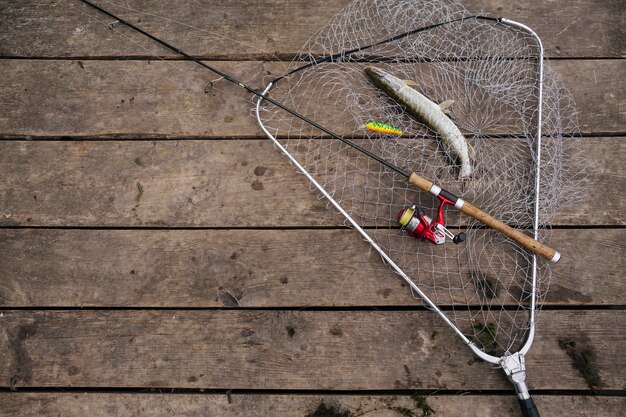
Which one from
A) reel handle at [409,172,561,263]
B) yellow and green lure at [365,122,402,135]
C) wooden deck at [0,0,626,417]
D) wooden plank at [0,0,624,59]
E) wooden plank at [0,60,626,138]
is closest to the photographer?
reel handle at [409,172,561,263]

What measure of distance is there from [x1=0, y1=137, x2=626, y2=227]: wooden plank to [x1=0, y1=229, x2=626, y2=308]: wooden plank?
0.09 m

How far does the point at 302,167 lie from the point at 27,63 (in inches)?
73.7

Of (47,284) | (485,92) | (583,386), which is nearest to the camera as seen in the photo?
(583,386)

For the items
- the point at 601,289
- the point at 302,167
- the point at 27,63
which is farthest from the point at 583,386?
the point at 27,63

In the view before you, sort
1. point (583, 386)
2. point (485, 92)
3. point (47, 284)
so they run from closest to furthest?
point (583, 386), point (47, 284), point (485, 92)

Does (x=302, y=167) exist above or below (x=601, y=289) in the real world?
above

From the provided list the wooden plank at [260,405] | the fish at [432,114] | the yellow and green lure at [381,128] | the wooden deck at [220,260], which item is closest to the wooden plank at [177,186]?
the wooden deck at [220,260]

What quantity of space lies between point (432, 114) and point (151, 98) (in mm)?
1676

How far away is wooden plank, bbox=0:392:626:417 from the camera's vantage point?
2037 millimetres

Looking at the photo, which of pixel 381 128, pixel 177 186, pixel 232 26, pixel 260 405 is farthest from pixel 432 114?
pixel 260 405

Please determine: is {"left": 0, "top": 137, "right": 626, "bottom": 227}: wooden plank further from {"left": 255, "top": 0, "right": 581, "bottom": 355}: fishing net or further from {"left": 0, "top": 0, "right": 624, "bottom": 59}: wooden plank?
{"left": 0, "top": 0, "right": 624, "bottom": 59}: wooden plank

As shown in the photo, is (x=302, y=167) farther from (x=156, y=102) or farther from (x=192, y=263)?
(x=156, y=102)

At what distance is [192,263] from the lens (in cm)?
221

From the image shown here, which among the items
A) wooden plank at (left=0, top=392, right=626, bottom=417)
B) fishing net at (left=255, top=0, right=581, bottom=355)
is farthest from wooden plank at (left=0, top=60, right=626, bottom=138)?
wooden plank at (left=0, top=392, right=626, bottom=417)
